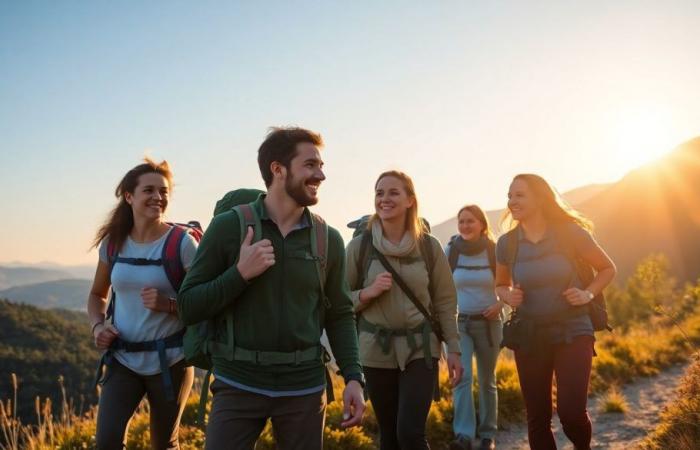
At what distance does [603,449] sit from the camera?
6.80 m

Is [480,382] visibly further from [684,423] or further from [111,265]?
[111,265]

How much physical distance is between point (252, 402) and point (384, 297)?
1942 millimetres

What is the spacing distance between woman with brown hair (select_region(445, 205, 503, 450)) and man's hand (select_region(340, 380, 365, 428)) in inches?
157

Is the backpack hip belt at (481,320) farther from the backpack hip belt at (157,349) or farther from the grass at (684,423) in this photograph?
the backpack hip belt at (157,349)

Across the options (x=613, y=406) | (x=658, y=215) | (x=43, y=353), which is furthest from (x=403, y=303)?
(x=658, y=215)

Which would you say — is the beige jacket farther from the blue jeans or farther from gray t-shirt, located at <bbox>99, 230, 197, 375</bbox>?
the blue jeans

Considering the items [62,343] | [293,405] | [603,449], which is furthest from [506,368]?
[62,343]

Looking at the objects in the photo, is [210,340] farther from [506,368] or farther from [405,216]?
[506,368]

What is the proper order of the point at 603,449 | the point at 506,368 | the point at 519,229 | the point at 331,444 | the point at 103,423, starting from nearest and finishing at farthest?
the point at 103,423 < the point at 519,229 < the point at 331,444 < the point at 603,449 < the point at 506,368

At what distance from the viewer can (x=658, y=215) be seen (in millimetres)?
100375

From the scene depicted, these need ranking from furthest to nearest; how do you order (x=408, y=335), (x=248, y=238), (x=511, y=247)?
(x=511, y=247) → (x=408, y=335) → (x=248, y=238)

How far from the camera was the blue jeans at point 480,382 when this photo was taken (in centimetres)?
651

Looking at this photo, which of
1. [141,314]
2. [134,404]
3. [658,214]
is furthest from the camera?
[658,214]

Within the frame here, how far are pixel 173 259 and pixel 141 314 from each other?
0.44 m
